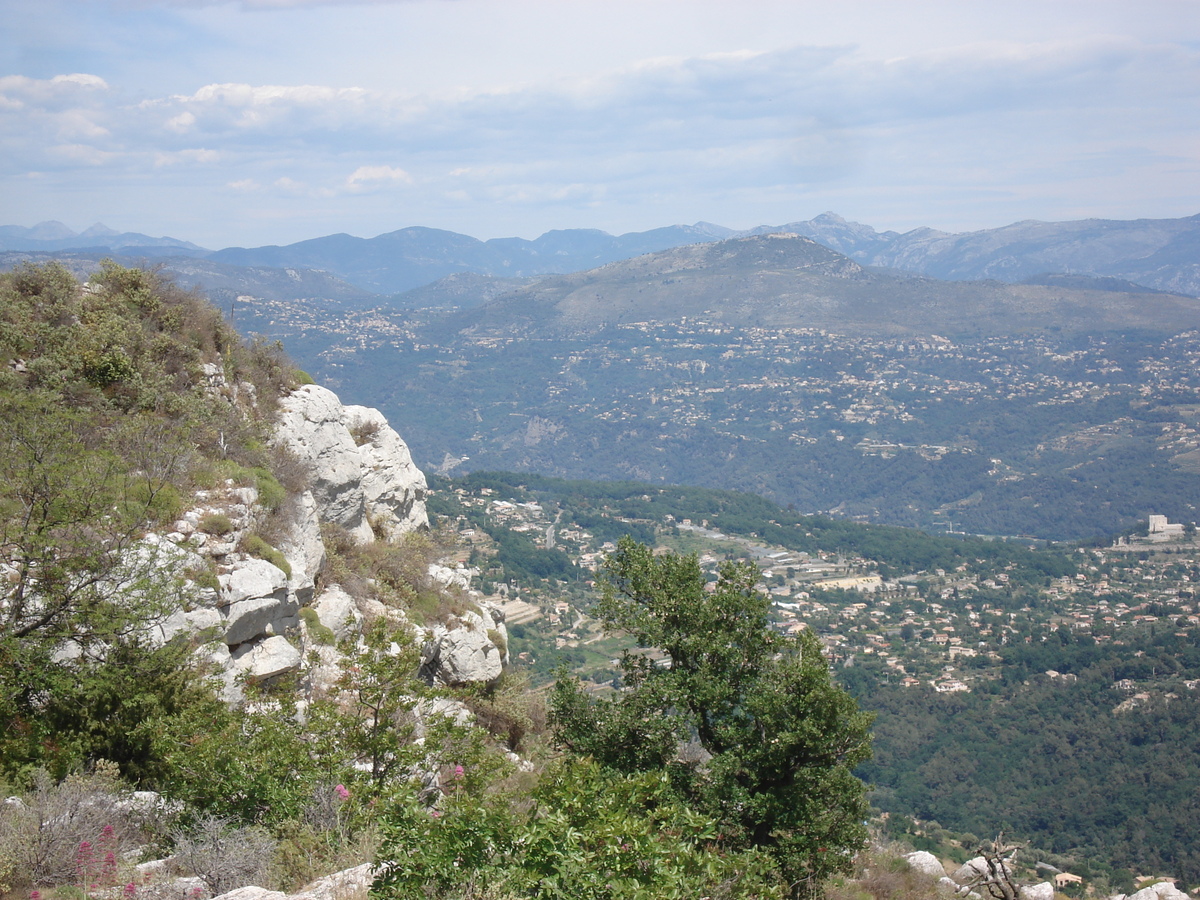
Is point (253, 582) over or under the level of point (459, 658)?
over

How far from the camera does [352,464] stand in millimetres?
18375

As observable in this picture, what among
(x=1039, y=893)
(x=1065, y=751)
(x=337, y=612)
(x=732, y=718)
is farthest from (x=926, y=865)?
(x=1065, y=751)

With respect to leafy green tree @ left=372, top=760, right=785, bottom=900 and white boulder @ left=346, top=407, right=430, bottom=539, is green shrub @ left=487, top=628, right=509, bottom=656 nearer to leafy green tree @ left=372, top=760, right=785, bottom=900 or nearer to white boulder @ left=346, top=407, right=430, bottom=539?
white boulder @ left=346, top=407, right=430, bottom=539

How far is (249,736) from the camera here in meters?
9.37

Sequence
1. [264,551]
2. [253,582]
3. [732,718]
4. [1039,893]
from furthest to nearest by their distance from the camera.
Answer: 1. [1039,893]
2. [264,551]
3. [253,582]
4. [732,718]

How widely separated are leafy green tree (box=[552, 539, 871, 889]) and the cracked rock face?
7.52 meters

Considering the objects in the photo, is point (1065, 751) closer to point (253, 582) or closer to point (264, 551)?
point (264, 551)

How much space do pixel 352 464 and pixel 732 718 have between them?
10782mm

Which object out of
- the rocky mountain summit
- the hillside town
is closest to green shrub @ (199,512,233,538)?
the rocky mountain summit

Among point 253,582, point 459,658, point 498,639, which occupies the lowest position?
point 498,639

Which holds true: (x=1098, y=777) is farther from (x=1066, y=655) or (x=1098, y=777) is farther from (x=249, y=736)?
(x=249, y=736)

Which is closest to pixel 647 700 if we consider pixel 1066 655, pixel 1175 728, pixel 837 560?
pixel 1175 728

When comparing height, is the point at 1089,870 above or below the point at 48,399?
below

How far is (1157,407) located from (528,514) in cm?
17056
